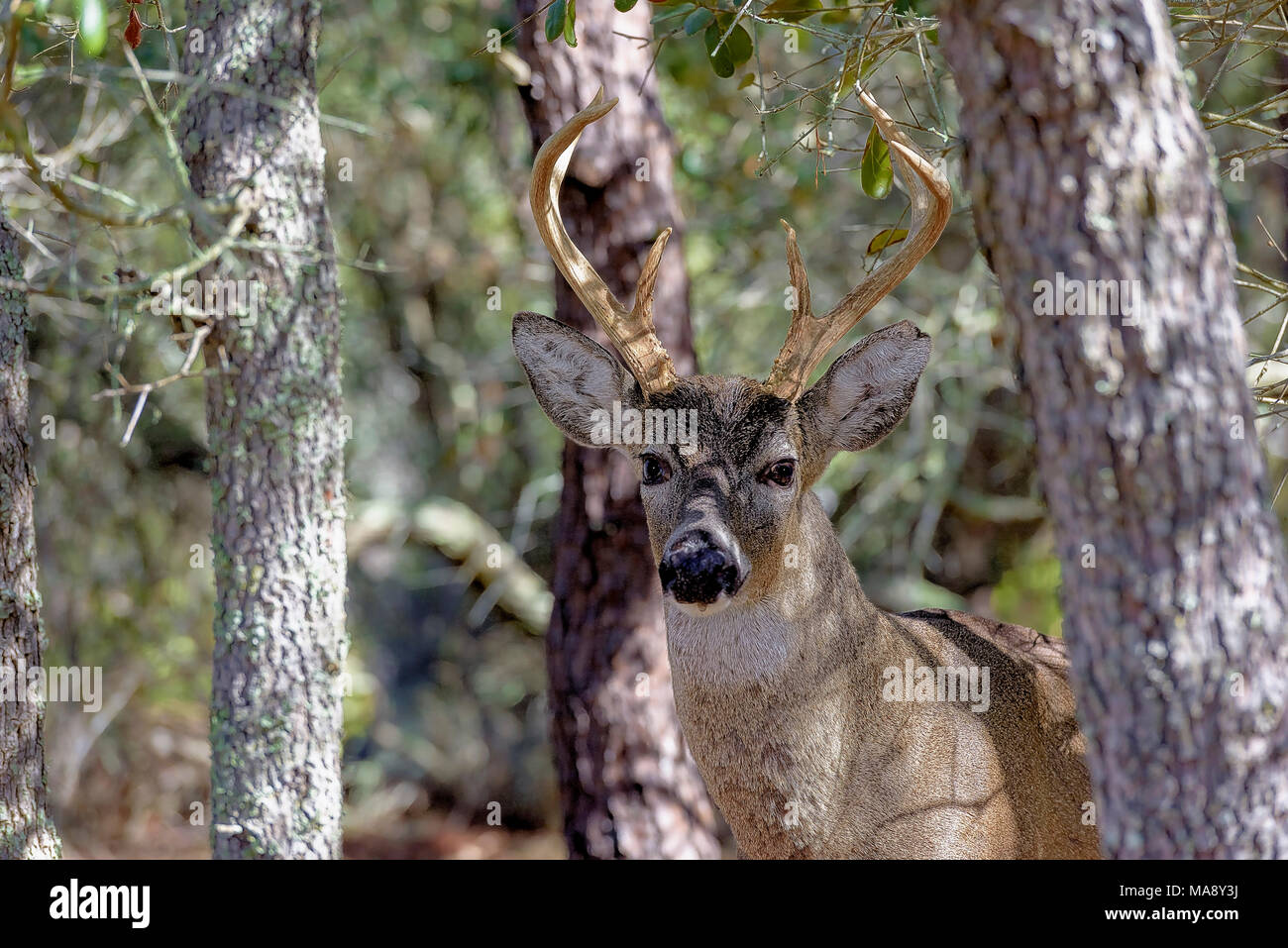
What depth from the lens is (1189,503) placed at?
2.50 meters

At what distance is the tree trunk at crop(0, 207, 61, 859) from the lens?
418 centimetres

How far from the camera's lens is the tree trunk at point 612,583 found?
6148mm

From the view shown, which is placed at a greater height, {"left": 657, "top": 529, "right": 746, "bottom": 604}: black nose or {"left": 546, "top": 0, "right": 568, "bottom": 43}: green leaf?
{"left": 546, "top": 0, "right": 568, "bottom": 43}: green leaf

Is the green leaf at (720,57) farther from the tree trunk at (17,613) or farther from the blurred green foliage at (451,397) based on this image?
the tree trunk at (17,613)

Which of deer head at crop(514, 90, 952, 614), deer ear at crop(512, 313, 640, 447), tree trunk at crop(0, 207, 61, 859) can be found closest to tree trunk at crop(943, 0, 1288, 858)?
deer head at crop(514, 90, 952, 614)

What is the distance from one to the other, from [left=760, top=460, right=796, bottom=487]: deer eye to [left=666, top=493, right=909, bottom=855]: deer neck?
0.20 meters

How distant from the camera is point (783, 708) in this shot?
4.09m

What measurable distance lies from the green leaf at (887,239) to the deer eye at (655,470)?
1183 mm

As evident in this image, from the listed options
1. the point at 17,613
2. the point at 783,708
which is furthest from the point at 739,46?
the point at 17,613

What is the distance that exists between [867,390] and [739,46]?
126 centimetres

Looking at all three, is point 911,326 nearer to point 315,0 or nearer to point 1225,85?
point 315,0

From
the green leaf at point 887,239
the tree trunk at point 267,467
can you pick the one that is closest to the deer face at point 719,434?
the green leaf at point 887,239

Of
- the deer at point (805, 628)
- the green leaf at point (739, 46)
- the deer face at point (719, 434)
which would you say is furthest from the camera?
the green leaf at point (739, 46)

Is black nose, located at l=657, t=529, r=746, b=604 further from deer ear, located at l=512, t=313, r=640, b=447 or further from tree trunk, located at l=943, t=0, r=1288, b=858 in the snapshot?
tree trunk, located at l=943, t=0, r=1288, b=858
